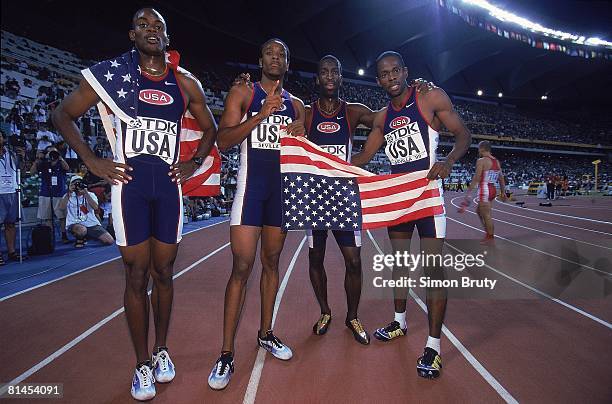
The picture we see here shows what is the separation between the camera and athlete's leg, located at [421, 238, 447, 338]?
3.07 m

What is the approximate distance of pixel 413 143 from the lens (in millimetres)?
3430

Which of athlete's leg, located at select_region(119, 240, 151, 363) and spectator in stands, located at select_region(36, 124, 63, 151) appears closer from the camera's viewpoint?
athlete's leg, located at select_region(119, 240, 151, 363)

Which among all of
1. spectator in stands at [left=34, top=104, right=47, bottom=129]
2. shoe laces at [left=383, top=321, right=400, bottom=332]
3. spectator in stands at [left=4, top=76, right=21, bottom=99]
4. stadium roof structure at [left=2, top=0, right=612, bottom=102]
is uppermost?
stadium roof structure at [left=2, top=0, right=612, bottom=102]

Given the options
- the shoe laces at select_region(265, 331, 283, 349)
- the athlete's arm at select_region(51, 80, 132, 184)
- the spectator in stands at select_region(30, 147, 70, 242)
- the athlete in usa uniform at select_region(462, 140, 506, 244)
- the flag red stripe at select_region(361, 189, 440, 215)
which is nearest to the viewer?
the athlete's arm at select_region(51, 80, 132, 184)

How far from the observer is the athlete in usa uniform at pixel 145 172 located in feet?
8.46

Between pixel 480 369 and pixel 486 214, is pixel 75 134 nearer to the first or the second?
pixel 480 369

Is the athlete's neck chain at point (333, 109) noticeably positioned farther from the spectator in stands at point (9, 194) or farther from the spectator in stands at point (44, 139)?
the spectator in stands at point (44, 139)

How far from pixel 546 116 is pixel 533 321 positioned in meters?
69.4

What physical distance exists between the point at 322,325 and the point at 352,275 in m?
0.59

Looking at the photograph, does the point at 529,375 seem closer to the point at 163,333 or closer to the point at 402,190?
the point at 402,190

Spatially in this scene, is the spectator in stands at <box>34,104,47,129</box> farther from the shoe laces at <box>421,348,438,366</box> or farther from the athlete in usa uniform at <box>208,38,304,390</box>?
the shoe laces at <box>421,348,438,366</box>

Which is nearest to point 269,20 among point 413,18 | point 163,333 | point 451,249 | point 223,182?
point 413,18

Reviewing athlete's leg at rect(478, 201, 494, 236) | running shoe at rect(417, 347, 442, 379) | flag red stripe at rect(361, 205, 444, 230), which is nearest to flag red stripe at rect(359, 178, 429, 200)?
flag red stripe at rect(361, 205, 444, 230)

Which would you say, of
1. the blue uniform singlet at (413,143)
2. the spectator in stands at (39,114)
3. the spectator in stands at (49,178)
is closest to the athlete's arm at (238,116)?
the blue uniform singlet at (413,143)
